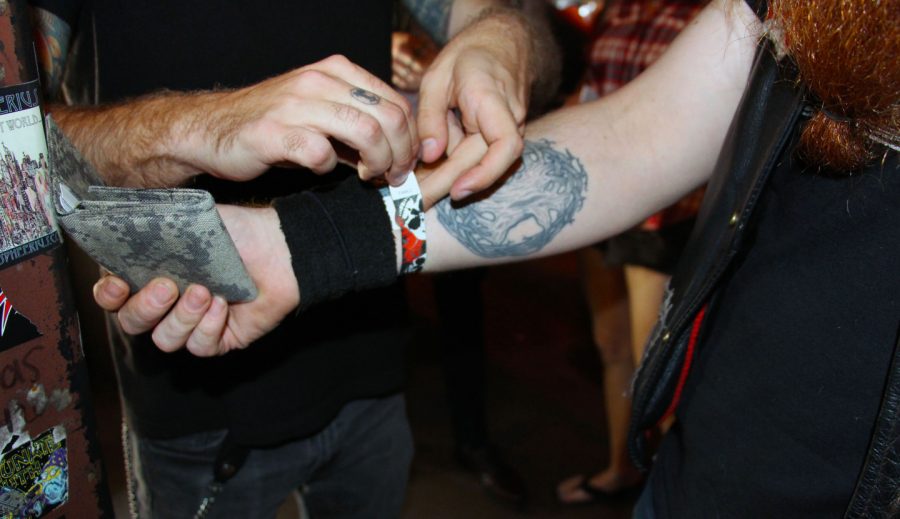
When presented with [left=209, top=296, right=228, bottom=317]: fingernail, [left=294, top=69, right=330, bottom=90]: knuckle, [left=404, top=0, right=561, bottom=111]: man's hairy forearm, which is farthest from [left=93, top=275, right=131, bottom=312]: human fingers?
[left=404, top=0, right=561, bottom=111]: man's hairy forearm

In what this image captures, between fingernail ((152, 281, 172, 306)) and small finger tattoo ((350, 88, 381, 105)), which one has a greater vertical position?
small finger tattoo ((350, 88, 381, 105))

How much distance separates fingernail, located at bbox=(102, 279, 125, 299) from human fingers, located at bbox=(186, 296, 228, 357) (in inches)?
4.0

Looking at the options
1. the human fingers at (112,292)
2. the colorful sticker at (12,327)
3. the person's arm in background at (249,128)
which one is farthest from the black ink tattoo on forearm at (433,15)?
the colorful sticker at (12,327)

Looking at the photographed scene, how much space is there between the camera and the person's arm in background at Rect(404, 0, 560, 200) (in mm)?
934

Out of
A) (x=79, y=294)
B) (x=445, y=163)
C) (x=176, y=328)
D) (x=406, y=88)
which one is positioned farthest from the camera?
(x=79, y=294)

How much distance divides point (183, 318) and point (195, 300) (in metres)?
0.04

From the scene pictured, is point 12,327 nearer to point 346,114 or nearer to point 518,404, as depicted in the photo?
point 346,114

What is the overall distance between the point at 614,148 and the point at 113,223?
0.74m

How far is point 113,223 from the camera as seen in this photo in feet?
2.54

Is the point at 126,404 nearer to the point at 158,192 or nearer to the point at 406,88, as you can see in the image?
the point at 158,192

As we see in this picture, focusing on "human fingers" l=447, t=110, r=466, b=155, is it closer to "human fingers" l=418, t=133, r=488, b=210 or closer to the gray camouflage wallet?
"human fingers" l=418, t=133, r=488, b=210

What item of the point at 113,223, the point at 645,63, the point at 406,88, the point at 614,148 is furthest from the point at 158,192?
the point at 645,63

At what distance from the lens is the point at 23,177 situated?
678 millimetres

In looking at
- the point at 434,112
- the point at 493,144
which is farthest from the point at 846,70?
the point at 434,112
